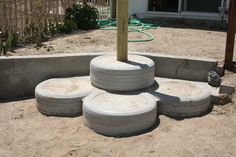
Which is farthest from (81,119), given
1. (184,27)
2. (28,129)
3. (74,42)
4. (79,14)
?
(184,27)

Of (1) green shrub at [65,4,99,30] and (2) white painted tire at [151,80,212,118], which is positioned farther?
(1) green shrub at [65,4,99,30]

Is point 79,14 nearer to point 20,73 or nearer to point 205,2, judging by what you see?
point 20,73

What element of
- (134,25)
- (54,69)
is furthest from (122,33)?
(134,25)

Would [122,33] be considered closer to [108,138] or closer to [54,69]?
[54,69]

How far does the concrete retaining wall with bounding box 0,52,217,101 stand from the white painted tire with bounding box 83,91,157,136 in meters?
1.21

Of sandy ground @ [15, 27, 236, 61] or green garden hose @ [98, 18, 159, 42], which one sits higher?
green garden hose @ [98, 18, 159, 42]

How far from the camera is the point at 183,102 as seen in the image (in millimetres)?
4711

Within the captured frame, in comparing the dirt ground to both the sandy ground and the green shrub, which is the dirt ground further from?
the green shrub

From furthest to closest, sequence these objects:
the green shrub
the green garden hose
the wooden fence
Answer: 1. the green shrub
2. the green garden hose
3. the wooden fence

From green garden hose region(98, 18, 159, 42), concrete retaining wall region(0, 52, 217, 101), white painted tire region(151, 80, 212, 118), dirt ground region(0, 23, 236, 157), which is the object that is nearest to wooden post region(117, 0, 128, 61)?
concrete retaining wall region(0, 52, 217, 101)

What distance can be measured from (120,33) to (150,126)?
158 cm

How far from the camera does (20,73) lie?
220 inches

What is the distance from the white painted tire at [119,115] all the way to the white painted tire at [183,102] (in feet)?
0.82

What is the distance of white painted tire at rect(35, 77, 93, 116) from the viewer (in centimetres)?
479
